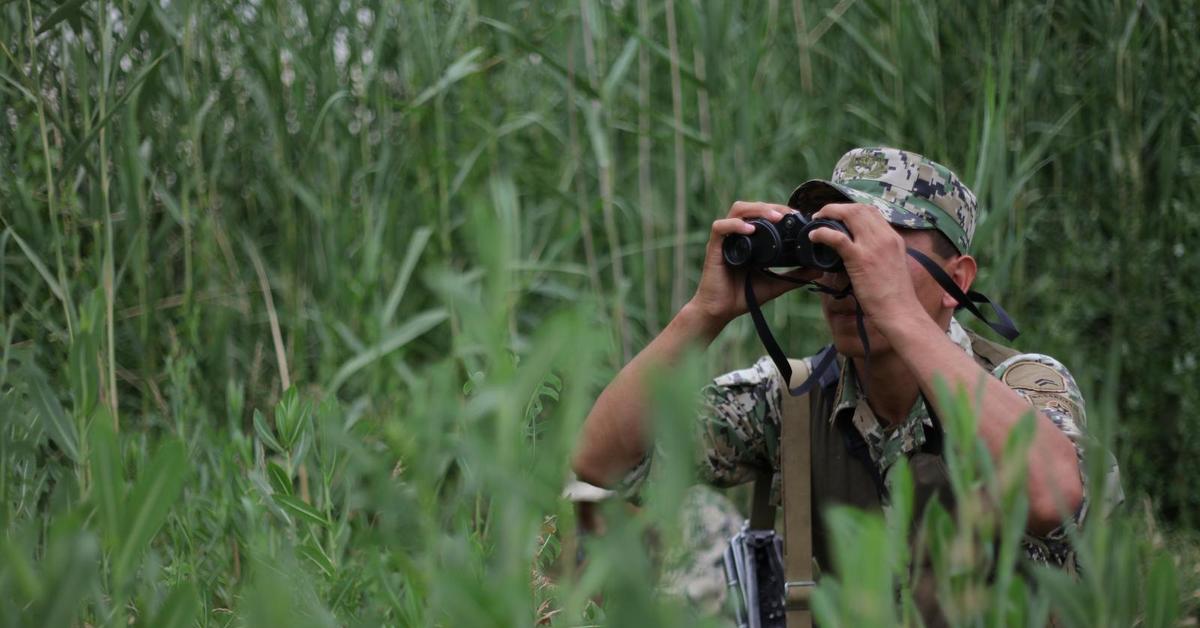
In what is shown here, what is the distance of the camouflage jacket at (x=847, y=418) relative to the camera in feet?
5.32

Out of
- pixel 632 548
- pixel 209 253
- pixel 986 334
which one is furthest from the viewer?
pixel 986 334

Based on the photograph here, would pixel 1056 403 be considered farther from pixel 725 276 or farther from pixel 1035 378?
pixel 725 276

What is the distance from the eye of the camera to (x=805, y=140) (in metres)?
2.98

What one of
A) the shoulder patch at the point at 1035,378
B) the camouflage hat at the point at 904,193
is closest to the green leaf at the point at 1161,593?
the shoulder patch at the point at 1035,378

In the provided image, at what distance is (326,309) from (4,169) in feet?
2.16

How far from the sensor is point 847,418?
6.19 ft

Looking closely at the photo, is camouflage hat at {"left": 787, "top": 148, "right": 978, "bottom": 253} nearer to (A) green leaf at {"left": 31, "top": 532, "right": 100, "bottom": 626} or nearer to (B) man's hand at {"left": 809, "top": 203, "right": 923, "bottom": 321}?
(B) man's hand at {"left": 809, "top": 203, "right": 923, "bottom": 321}

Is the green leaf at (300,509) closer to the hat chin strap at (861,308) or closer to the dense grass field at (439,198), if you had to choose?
the dense grass field at (439,198)

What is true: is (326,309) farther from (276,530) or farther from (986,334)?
(986,334)

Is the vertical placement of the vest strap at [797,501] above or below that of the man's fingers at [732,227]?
below

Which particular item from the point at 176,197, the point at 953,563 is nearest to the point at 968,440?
the point at 953,563

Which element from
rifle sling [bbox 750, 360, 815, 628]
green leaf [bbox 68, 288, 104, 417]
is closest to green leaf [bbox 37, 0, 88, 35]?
green leaf [bbox 68, 288, 104, 417]

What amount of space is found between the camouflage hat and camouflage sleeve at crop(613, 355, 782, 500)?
12.1 inches

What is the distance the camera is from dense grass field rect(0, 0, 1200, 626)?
4.98 ft
